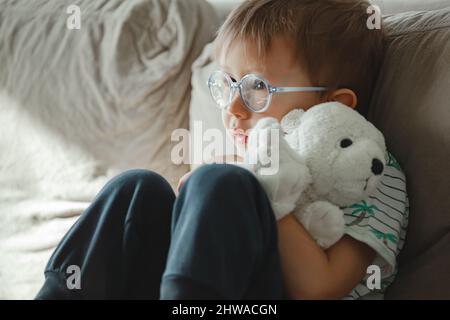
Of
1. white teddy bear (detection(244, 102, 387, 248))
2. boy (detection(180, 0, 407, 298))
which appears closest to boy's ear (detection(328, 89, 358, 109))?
boy (detection(180, 0, 407, 298))

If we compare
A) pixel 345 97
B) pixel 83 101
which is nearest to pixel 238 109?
pixel 345 97

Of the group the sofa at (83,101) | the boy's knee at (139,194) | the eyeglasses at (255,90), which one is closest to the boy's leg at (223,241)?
the boy's knee at (139,194)

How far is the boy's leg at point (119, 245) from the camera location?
0.82 m

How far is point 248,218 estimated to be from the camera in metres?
0.69

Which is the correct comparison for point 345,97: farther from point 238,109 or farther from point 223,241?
point 223,241

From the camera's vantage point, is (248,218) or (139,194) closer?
(248,218)

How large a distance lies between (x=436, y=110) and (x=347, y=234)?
0.81ft

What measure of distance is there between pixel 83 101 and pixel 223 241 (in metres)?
0.70

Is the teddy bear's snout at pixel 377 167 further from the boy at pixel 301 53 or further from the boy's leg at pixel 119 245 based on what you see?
→ the boy's leg at pixel 119 245

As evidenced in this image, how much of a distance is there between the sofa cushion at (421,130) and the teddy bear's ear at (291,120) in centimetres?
15

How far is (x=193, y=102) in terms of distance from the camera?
1.24 metres

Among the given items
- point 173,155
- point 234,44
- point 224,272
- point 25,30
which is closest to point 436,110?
point 234,44
